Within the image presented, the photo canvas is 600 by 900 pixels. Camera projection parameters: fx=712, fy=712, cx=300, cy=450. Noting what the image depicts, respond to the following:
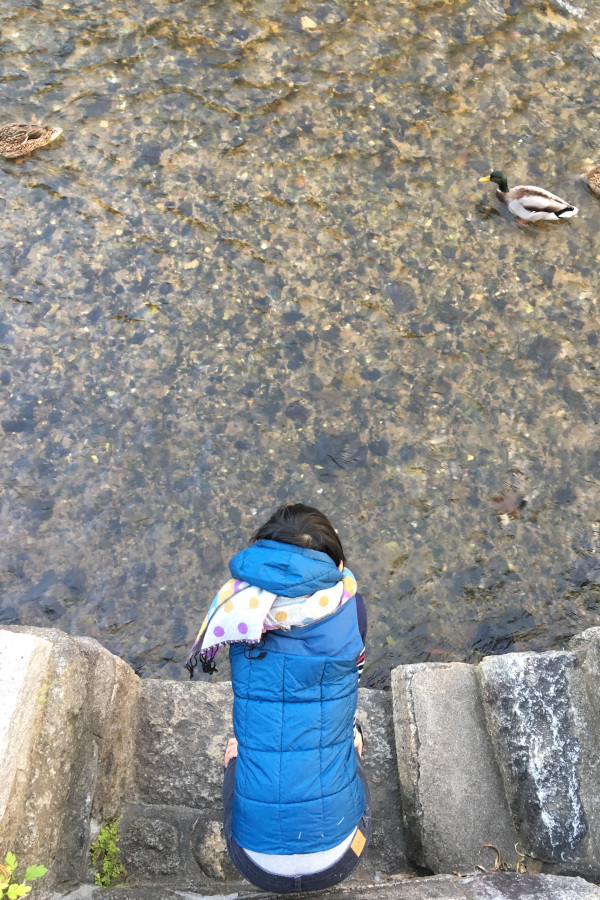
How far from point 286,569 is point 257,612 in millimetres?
145

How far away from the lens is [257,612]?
2012mm

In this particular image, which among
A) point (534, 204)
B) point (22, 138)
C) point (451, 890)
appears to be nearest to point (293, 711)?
point (451, 890)

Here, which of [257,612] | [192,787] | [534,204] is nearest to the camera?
[257,612]

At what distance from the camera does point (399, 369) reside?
3852 millimetres

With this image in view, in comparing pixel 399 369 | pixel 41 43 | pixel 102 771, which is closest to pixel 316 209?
pixel 399 369

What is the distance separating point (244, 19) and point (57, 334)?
2.44 meters

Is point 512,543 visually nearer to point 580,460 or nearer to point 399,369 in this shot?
point 580,460

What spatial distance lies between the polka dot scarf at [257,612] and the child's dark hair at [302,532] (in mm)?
101

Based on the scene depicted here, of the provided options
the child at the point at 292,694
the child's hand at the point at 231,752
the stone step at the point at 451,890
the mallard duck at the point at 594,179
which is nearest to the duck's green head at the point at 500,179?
the mallard duck at the point at 594,179

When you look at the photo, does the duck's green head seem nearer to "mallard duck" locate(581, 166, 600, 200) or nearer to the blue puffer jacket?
"mallard duck" locate(581, 166, 600, 200)

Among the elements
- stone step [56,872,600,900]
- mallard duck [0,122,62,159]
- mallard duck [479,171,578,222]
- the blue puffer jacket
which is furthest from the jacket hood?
mallard duck [0,122,62,159]

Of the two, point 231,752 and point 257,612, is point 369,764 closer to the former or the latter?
point 231,752

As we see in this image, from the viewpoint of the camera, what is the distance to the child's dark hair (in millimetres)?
2127

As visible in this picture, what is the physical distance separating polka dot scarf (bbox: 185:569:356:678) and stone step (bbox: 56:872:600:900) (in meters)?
0.90
